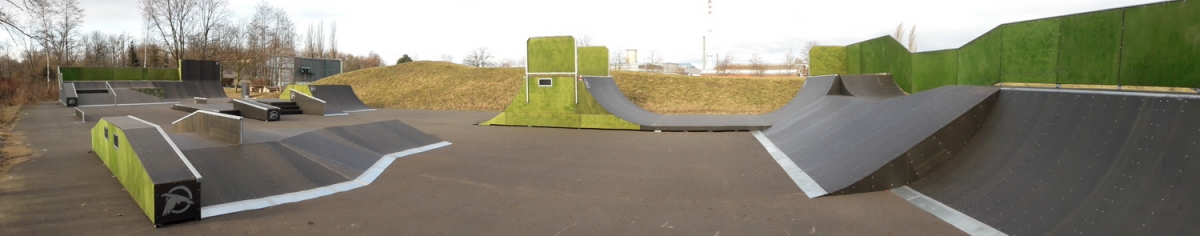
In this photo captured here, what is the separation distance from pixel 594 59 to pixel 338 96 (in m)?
12.7

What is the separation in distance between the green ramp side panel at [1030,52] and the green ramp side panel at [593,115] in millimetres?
9186

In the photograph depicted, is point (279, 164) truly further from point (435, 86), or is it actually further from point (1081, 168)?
point (435, 86)

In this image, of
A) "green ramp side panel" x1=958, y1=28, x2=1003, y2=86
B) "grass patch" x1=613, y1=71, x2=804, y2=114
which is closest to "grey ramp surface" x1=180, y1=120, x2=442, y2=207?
"green ramp side panel" x1=958, y1=28, x2=1003, y2=86

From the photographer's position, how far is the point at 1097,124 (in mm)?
5148

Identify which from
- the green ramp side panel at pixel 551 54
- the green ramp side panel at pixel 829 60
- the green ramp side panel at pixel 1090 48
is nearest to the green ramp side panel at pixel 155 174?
the green ramp side panel at pixel 1090 48

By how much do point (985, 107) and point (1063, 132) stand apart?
52.7 inches

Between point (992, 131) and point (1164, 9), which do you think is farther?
point (992, 131)

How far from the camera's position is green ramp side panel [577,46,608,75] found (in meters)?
18.1

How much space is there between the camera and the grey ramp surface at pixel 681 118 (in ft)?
50.6

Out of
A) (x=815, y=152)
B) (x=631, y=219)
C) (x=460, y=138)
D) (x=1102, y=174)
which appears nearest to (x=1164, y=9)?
(x=1102, y=174)

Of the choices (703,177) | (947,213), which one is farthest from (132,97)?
(947,213)

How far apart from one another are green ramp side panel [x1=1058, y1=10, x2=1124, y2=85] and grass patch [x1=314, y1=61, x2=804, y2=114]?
631 inches

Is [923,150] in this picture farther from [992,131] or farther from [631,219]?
[631,219]

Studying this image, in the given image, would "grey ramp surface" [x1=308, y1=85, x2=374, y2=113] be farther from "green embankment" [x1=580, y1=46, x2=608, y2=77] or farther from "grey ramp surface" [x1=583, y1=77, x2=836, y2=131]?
"grey ramp surface" [x1=583, y1=77, x2=836, y2=131]
